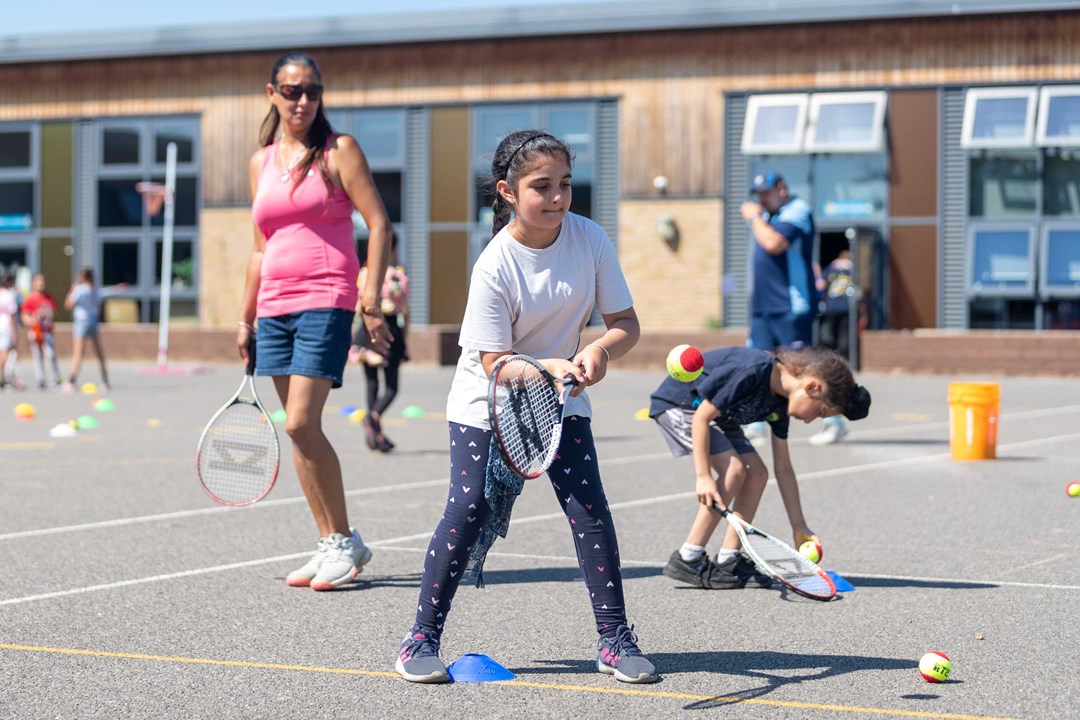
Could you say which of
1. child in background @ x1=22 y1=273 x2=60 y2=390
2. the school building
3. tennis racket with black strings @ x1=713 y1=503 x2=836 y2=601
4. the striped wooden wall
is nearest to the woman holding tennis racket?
tennis racket with black strings @ x1=713 y1=503 x2=836 y2=601

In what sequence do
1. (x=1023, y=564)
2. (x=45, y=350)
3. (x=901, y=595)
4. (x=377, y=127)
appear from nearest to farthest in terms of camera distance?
(x=901, y=595), (x=1023, y=564), (x=45, y=350), (x=377, y=127)

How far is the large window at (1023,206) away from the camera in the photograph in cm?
2873

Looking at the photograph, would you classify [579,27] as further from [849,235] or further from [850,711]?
[850,711]

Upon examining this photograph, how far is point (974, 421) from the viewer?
11.8 meters

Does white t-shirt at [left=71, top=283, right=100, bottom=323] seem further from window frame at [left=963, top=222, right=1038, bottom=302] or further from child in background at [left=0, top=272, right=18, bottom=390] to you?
window frame at [left=963, top=222, right=1038, bottom=302]

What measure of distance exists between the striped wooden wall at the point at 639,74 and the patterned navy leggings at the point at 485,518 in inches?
1021

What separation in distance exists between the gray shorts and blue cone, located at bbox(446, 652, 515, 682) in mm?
1966

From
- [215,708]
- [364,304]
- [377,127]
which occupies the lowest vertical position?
[215,708]

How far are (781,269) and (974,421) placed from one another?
6.13 feet

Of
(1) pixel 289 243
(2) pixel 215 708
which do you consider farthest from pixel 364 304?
(2) pixel 215 708

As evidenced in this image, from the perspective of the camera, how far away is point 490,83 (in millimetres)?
31984

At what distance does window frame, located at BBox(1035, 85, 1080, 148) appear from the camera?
28562 mm

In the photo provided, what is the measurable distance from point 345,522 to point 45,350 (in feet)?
55.9

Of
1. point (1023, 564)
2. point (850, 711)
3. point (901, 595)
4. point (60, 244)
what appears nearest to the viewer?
point (850, 711)
